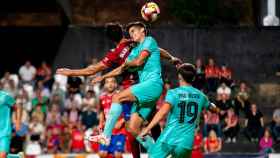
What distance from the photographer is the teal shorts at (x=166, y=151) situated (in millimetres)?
13336

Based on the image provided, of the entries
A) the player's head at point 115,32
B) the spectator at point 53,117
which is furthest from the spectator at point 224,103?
the player's head at point 115,32

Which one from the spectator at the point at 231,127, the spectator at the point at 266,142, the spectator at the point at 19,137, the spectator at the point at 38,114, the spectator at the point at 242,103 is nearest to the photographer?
A: the spectator at the point at 19,137

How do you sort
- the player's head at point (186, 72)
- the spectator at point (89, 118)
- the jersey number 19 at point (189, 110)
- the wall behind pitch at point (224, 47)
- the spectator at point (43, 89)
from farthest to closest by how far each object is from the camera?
the wall behind pitch at point (224, 47)
the spectator at point (43, 89)
the spectator at point (89, 118)
the jersey number 19 at point (189, 110)
the player's head at point (186, 72)

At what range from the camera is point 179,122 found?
13.5 m

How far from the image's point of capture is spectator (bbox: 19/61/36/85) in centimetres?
3016

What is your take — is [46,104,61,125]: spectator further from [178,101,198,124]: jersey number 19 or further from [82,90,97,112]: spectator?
[178,101,198,124]: jersey number 19

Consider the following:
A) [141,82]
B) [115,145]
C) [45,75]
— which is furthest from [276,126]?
[141,82]

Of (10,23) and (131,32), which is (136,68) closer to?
(131,32)

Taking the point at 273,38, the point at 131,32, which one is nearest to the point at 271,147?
the point at 273,38

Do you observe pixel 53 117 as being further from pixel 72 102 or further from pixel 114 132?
pixel 114 132

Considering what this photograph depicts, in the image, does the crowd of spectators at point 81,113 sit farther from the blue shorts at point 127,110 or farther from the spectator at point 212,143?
the blue shorts at point 127,110

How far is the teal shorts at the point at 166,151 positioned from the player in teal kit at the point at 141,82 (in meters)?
1.34

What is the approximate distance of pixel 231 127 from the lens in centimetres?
2798

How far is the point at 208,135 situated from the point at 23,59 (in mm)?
9521
